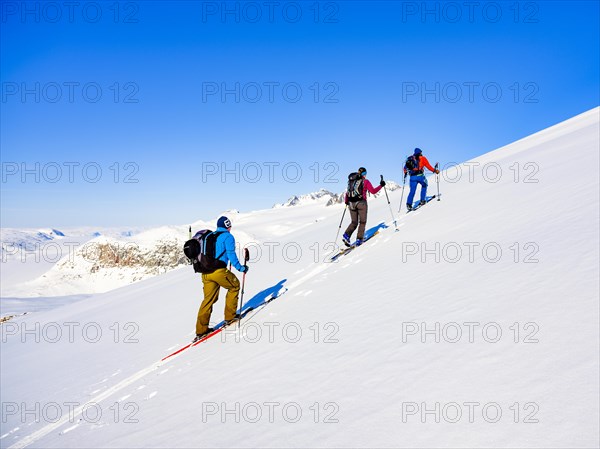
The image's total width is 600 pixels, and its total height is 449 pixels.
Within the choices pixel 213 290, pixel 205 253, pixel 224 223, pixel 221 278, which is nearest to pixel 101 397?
pixel 213 290

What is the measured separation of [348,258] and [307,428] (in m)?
6.59

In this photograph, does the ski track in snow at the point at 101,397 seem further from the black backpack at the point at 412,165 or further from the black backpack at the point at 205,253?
the black backpack at the point at 412,165

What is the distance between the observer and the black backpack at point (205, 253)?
249 inches

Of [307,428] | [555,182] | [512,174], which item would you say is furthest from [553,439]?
[512,174]

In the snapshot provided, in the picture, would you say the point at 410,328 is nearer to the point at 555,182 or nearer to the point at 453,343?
the point at 453,343

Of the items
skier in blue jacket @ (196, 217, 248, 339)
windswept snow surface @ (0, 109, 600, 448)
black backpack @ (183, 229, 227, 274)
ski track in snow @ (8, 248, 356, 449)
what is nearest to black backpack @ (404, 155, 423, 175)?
windswept snow surface @ (0, 109, 600, 448)

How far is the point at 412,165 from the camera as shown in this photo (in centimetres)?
1278

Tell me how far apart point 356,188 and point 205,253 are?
539 cm

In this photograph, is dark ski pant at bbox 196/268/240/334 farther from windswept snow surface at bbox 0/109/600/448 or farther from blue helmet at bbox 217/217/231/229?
blue helmet at bbox 217/217/231/229

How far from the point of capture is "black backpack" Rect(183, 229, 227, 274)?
634cm

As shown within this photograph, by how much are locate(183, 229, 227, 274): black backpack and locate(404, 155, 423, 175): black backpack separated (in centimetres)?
886

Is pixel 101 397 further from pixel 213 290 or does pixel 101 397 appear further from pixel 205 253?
pixel 205 253

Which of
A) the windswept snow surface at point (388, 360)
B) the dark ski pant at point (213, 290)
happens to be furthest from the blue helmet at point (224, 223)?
the windswept snow surface at point (388, 360)

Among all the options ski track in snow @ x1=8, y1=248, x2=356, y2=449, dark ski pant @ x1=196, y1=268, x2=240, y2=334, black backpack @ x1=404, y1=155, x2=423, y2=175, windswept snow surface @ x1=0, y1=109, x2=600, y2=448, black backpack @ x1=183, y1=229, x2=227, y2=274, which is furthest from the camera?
black backpack @ x1=404, y1=155, x2=423, y2=175
